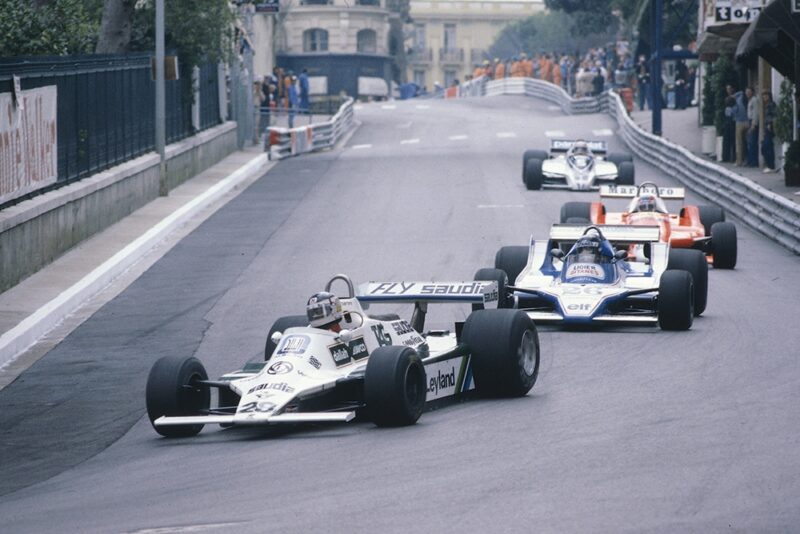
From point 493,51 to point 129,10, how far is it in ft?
392

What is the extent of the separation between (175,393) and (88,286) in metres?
8.96

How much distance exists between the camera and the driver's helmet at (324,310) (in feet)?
39.5

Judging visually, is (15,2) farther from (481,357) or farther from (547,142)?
(547,142)

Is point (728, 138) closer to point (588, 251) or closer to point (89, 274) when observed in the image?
point (89, 274)

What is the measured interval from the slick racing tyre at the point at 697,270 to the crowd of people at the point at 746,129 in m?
17.1

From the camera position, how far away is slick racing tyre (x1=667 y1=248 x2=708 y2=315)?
1681 cm

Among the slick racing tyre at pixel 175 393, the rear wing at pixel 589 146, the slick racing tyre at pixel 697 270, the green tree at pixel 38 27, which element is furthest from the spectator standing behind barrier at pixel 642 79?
the slick racing tyre at pixel 175 393

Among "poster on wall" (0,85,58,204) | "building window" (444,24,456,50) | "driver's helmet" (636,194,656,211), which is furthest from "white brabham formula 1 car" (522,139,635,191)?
"building window" (444,24,456,50)

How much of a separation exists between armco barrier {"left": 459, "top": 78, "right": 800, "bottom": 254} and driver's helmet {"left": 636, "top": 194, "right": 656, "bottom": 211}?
2.86 m

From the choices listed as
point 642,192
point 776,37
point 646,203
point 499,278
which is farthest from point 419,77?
point 499,278

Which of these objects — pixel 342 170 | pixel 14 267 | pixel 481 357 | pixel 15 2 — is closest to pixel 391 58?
pixel 342 170

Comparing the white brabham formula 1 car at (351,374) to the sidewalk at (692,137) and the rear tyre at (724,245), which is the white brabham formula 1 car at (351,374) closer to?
the rear tyre at (724,245)

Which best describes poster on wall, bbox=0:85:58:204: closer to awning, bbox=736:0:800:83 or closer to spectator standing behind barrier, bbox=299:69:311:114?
awning, bbox=736:0:800:83

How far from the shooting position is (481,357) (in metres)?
12.5
